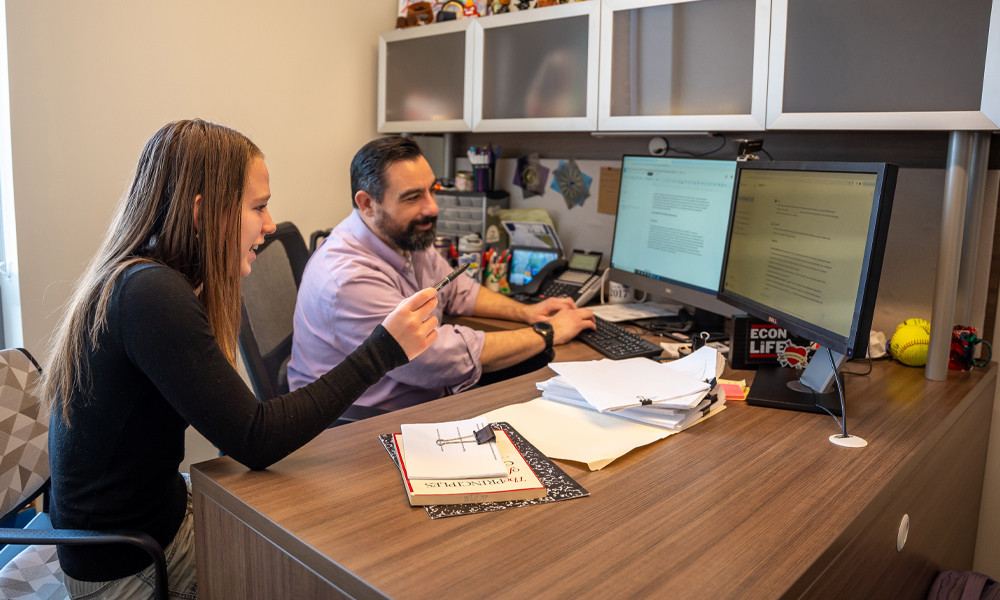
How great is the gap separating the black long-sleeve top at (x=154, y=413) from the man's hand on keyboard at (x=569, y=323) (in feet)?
2.84

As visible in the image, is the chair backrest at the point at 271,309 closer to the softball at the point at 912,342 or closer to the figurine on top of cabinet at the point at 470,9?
the figurine on top of cabinet at the point at 470,9

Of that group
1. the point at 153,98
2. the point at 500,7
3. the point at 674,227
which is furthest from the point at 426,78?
the point at 674,227

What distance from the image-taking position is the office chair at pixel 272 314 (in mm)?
1720

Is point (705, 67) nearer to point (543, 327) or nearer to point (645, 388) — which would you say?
point (543, 327)

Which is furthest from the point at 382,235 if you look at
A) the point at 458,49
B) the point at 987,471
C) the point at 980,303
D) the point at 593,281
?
the point at 987,471

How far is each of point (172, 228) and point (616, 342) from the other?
44.3 inches

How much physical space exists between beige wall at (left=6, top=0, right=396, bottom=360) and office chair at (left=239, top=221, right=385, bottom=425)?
0.63 m

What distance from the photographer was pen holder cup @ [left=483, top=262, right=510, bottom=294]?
2.58 metres

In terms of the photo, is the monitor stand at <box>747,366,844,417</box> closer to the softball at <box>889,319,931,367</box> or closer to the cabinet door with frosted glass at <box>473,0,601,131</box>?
the softball at <box>889,319,931,367</box>

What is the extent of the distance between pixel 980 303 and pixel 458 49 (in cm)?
175

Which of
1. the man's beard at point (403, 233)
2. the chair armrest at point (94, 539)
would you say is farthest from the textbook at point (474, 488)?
the man's beard at point (403, 233)

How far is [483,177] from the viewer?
2.71 m

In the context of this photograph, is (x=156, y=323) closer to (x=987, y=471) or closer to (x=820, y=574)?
(x=820, y=574)

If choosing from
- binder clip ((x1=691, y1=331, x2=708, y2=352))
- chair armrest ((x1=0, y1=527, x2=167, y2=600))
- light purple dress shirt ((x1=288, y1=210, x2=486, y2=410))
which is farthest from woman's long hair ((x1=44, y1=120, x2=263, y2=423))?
binder clip ((x1=691, y1=331, x2=708, y2=352))
